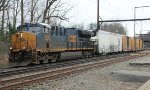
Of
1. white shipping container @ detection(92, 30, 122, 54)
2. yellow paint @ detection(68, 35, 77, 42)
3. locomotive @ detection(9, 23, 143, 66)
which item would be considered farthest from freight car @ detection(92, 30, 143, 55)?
yellow paint @ detection(68, 35, 77, 42)

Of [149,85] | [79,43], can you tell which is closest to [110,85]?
[149,85]

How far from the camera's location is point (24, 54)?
72.0 feet

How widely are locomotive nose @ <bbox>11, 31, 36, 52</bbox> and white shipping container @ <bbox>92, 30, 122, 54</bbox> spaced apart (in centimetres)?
1562

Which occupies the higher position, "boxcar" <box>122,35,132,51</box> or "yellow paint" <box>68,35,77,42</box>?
"yellow paint" <box>68,35,77,42</box>

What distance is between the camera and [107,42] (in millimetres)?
40750

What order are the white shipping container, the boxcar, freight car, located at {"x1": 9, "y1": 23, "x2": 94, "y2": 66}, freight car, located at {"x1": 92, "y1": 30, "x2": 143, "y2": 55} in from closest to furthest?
freight car, located at {"x1": 9, "y1": 23, "x2": 94, "y2": 66}
freight car, located at {"x1": 92, "y1": 30, "x2": 143, "y2": 55}
the white shipping container
the boxcar

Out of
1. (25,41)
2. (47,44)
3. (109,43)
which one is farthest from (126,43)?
(25,41)

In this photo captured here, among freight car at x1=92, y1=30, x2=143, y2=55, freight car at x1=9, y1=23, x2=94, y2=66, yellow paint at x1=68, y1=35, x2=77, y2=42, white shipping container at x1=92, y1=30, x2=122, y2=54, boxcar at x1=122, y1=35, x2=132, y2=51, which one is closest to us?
freight car at x1=9, y1=23, x2=94, y2=66

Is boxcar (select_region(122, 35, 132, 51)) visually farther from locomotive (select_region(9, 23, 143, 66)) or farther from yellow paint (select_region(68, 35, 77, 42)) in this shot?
yellow paint (select_region(68, 35, 77, 42))

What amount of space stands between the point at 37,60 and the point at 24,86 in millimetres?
10067

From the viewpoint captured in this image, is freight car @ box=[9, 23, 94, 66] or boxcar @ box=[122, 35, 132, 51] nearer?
freight car @ box=[9, 23, 94, 66]

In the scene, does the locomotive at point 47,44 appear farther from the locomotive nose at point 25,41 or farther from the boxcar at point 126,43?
the boxcar at point 126,43

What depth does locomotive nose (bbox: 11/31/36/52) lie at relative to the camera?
72.0ft

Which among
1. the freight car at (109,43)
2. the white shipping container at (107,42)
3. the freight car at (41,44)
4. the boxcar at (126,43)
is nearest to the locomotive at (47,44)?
the freight car at (41,44)
